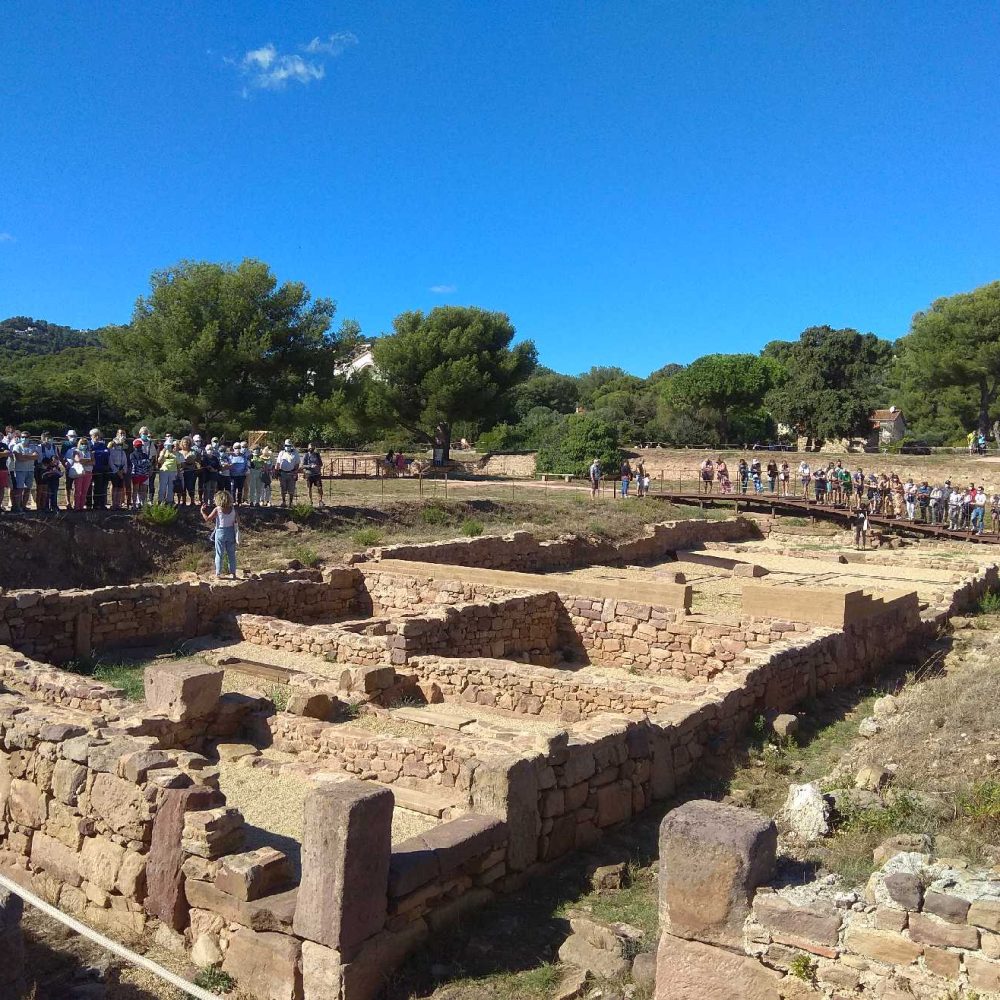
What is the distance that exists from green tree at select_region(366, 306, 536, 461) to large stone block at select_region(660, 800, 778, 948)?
1690 inches

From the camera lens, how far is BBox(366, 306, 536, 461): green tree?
155ft

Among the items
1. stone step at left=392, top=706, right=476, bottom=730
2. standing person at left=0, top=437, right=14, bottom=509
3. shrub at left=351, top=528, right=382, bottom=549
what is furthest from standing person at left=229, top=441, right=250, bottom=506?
stone step at left=392, top=706, right=476, bottom=730

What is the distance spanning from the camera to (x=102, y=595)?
1309 cm

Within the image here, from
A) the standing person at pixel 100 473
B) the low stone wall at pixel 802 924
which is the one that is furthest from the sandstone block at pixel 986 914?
the standing person at pixel 100 473

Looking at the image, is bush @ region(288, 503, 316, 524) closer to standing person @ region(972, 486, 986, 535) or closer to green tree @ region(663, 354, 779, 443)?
standing person @ region(972, 486, 986, 535)

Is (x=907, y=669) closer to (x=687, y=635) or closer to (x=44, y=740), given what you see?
(x=687, y=635)

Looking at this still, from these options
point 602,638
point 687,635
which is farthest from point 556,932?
point 602,638

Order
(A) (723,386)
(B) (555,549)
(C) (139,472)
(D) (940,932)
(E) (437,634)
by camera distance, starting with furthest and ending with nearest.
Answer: (A) (723,386) → (B) (555,549) → (C) (139,472) → (E) (437,634) → (D) (940,932)

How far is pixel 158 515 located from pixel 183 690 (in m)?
10.3

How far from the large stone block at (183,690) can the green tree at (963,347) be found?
48.8 meters

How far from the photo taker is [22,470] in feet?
56.8

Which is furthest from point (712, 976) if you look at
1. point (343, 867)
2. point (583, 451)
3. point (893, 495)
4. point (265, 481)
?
point (583, 451)

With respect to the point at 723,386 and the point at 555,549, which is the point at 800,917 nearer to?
the point at 555,549

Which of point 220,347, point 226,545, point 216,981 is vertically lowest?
point 216,981
